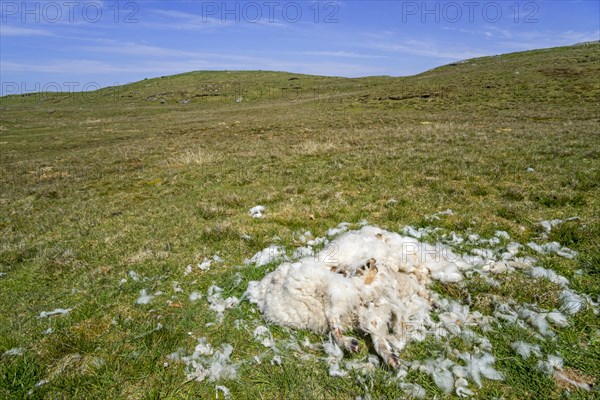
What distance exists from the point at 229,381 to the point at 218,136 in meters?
27.9

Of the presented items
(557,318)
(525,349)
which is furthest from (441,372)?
(557,318)

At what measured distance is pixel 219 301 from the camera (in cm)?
499

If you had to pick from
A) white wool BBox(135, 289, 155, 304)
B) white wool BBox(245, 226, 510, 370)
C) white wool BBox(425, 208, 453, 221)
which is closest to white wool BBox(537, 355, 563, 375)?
white wool BBox(245, 226, 510, 370)

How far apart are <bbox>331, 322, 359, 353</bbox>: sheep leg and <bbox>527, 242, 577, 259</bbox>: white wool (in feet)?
13.5

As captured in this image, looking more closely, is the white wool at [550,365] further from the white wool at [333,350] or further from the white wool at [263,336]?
the white wool at [263,336]

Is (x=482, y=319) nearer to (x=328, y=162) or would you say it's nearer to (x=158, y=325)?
(x=158, y=325)

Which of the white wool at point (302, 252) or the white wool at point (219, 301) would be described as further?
the white wool at point (302, 252)

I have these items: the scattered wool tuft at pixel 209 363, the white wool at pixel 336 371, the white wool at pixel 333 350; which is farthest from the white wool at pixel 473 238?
the scattered wool tuft at pixel 209 363

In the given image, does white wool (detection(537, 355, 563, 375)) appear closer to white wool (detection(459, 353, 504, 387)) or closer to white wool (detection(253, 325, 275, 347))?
white wool (detection(459, 353, 504, 387))

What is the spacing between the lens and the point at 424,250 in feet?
19.5

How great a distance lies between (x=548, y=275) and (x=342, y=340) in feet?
11.7

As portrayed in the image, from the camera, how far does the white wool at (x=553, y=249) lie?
5.46 m

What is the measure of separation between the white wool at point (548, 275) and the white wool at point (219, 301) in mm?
4774

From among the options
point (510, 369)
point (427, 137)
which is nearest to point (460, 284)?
point (510, 369)
